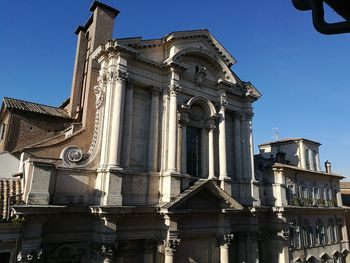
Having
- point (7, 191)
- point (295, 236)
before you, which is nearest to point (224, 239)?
point (295, 236)

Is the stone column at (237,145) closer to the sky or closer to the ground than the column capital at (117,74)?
closer to the ground

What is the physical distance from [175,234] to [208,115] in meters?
7.04

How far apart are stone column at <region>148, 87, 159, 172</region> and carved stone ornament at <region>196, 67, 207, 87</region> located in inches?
116

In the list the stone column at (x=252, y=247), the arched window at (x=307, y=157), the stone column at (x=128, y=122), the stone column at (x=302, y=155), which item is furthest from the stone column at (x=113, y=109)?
the arched window at (x=307, y=157)

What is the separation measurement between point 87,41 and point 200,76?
30.0ft

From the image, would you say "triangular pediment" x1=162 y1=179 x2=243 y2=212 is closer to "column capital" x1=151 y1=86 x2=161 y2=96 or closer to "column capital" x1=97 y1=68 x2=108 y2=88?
"column capital" x1=151 y1=86 x2=161 y2=96

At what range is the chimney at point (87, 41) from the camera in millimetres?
19094

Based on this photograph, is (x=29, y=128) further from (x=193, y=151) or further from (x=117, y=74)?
(x=193, y=151)

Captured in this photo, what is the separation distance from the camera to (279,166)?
2058 centimetres

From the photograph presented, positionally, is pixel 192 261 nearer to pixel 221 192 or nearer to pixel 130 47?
pixel 221 192

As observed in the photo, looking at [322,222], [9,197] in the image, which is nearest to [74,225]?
[9,197]

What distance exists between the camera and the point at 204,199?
1488 centimetres

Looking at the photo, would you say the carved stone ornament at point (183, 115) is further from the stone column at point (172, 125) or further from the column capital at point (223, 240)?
the column capital at point (223, 240)

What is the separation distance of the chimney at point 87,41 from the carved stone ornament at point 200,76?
266 inches
